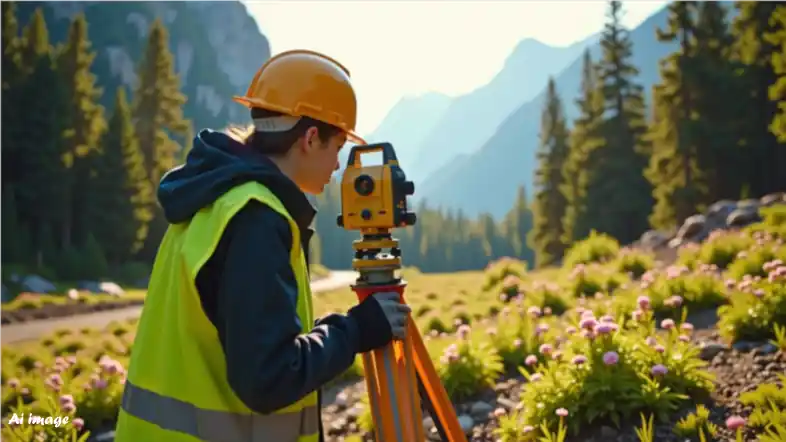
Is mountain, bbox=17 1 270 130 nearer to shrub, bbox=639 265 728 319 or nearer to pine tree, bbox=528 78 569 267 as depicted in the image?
pine tree, bbox=528 78 569 267

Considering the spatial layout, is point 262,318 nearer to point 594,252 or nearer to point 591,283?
point 591,283

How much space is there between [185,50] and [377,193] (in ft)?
455

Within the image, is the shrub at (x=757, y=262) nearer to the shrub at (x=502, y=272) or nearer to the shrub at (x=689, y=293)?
the shrub at (x=689, y=293)

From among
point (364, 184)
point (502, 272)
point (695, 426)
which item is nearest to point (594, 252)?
point (502, 272)

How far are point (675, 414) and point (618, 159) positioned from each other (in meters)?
25.9

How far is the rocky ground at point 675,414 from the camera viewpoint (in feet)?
11.6

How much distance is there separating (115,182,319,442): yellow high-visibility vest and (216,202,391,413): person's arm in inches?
2.5

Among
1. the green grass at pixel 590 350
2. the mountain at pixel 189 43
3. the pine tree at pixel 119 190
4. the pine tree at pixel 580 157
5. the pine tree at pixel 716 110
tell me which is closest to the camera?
the green grass at pixel 590 350

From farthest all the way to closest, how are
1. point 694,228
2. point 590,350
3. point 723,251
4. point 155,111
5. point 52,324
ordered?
point 155,111, point 694,228, point 52,324, point 723,251, point 590,350

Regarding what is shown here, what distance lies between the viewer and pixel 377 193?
202 cm

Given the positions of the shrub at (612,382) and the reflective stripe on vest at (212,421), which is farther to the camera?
the shrub at (612,382)

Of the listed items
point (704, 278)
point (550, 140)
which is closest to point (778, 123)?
point (704, 278)

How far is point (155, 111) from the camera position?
33.0 meters

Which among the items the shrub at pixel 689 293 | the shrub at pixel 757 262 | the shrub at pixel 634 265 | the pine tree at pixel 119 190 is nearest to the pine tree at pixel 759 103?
the shrub at pixel 634 265
